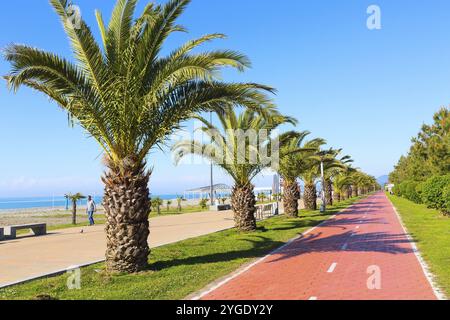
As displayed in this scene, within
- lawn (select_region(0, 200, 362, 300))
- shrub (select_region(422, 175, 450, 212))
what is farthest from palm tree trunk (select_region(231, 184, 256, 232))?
shrub (select_region(422, 175, 450, 212))

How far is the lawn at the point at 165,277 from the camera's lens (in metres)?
8.61

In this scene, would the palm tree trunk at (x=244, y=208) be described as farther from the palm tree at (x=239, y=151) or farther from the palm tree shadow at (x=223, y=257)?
the palm tree shadow at (x=223, y=257)

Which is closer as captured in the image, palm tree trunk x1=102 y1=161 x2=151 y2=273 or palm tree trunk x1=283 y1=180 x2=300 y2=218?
palm tree trunk x1=102 y1=161 x2=151 y2=273

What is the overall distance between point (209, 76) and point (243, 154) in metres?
9.68

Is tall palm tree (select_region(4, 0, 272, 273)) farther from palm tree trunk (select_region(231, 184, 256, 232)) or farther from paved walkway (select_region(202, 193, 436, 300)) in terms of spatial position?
palm tree trunk (select_region(231, 184, 256, 232))

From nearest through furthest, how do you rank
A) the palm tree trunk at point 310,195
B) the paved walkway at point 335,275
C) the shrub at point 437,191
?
the paved walkway at point 335,275
the shrub at point 437,191
the palm tree trunk at point 310,195

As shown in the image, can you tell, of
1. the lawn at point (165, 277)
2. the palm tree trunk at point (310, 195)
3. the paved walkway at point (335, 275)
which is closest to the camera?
the paved walkway at point (335, 275)

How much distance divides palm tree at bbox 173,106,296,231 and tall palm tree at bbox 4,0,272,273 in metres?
8.27

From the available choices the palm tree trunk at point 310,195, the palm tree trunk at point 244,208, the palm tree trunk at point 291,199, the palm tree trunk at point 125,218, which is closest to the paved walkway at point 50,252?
the palm tree trunk at point 125,218

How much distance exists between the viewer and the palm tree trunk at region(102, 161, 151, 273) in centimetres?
1061

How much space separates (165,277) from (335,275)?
4.11 meters

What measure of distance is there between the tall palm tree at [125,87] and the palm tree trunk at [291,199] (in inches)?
774

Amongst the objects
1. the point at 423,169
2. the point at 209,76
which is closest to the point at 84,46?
the point at 209,76

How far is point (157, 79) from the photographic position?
10.9 m
